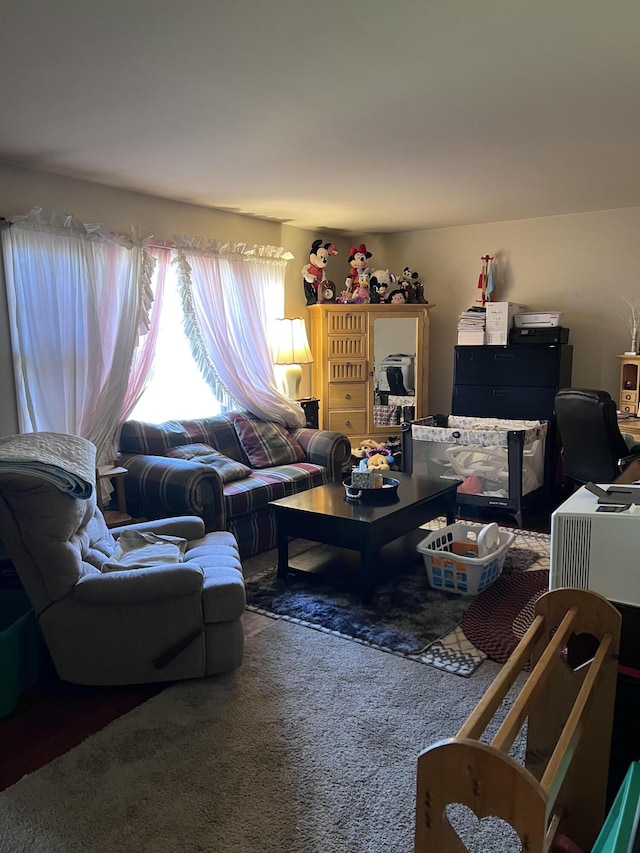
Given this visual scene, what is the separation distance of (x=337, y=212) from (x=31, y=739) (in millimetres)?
3999

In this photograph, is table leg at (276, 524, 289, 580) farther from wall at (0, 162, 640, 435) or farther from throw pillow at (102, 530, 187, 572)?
wall at (0, 162, 640, 435)

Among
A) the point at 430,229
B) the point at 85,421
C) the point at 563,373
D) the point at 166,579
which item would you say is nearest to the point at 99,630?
the point at 166,579

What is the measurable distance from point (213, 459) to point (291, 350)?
136 centimetres

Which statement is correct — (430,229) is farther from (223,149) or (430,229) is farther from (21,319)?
(21,319)

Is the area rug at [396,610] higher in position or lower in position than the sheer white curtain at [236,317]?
lower

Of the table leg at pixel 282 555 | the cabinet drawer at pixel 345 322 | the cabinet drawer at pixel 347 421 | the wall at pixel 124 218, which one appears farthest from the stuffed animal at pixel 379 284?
the table leg at pixel 282 555

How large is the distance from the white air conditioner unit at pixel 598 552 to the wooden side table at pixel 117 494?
8.72 feet

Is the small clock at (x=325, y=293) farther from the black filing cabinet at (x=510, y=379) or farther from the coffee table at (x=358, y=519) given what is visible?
the coffee table at (x=358, y=519)

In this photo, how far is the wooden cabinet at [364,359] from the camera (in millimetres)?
5410

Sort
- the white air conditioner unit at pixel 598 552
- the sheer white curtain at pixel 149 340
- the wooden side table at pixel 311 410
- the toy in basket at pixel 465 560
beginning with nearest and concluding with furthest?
the white air conditioner unit at pixel 598 552 → the toy in basket at pixel 465 560 → the sheer white curtain at pixel 149 340 → the wooden side table at pixel 311 410

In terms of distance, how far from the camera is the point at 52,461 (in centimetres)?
233

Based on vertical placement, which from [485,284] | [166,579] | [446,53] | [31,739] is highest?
[446,53]

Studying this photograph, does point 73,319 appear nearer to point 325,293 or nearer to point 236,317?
point 236,317

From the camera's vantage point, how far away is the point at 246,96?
2475 mm
